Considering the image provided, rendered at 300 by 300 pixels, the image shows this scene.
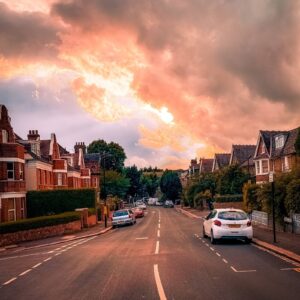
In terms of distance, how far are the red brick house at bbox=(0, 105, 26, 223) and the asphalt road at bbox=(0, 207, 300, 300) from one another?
17365 millimetres

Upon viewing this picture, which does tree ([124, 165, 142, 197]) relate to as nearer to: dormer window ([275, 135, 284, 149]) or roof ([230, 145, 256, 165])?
roof ([230, 145, 256, 165])

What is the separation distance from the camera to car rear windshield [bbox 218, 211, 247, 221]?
2109 centimetres

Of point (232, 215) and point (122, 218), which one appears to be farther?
point (122, 218)

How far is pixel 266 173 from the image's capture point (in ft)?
171

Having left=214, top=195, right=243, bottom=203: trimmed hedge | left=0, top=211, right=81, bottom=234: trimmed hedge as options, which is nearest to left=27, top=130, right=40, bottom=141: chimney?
left=0, top=211, right=81, bottom=234: trimmed hedge

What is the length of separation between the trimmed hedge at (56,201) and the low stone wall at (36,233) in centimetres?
640

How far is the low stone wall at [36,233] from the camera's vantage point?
96.6 ft

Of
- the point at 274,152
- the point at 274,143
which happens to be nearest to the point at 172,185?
the point at 274,143

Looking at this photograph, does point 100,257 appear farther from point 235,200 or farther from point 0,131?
point 235,200

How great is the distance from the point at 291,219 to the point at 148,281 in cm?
1487

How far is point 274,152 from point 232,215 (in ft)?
104

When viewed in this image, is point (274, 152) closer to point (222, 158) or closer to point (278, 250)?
point (222, 158)

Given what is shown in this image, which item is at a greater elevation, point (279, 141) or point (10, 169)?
point (279, 141)

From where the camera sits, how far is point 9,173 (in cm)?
3741
